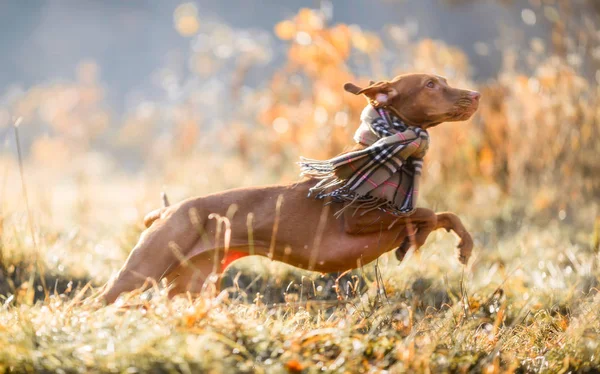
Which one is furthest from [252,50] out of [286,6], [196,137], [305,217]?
[286,6]

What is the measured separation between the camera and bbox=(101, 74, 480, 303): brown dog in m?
3.31

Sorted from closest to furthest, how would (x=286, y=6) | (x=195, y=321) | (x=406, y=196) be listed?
(x=195, y=321) → (x=406, y=196) → (x=286, y=6)

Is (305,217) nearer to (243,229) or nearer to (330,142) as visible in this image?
(243,229)

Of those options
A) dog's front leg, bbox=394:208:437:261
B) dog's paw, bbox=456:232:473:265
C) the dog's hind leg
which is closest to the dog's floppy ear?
dog's front leg, bbox=394:208:437:261

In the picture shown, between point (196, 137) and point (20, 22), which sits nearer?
point (196, 137)

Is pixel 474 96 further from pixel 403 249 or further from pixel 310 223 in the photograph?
pixel 310 223

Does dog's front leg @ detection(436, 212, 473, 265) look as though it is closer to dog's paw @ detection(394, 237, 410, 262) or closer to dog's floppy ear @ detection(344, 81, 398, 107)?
dog's paw @ detection(394, 237, 410, 262)

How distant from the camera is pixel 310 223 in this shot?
3359mm

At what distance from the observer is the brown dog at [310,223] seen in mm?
3311

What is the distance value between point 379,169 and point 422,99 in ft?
1.43

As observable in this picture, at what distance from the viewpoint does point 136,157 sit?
15719 millimetres

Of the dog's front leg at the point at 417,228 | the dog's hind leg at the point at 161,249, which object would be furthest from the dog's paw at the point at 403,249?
the dog's hind leg at the point at 161,249

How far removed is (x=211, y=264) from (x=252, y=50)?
5.78m

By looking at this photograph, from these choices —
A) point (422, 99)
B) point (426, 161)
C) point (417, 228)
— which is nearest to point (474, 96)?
point (422, 99)
